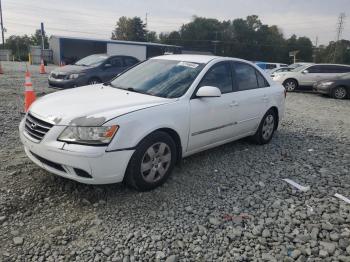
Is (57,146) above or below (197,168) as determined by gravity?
above

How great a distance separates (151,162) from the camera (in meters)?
3.73

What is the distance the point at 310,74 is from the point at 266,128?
39.9ft

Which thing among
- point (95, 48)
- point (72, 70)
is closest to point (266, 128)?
point (72, 70)

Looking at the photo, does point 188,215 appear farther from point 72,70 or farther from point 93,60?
point 93,60

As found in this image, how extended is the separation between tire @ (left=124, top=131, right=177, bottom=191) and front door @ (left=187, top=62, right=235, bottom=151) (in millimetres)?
453

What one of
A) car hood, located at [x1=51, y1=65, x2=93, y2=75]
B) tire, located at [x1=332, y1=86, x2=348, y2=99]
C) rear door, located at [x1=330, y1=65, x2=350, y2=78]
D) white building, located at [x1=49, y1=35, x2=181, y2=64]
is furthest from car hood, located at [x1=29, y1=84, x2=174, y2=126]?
white building, located at [x1=49, y1=35, x2=181, y2=64]

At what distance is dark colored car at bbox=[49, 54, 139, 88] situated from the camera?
10484mm

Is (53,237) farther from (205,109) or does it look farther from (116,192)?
(205,109)

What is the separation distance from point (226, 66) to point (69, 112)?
8.62 ft

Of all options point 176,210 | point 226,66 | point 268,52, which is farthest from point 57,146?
point 268,52

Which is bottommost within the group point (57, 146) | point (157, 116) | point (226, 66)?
point (57, 146)

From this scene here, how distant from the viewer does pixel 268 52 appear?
83500mm

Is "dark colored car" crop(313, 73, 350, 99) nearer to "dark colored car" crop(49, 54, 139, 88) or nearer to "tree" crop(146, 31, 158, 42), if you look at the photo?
"dark colored car" crop(49, 54, 139, 88)

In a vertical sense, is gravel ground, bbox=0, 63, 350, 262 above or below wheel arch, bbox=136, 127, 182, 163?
below
